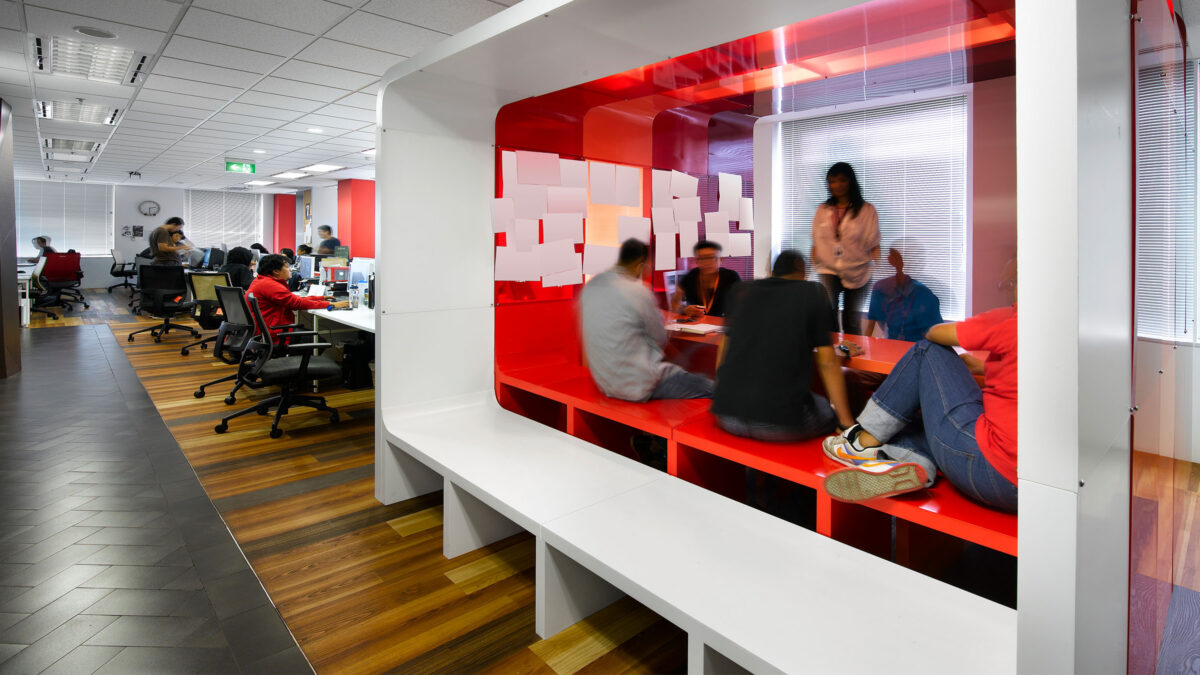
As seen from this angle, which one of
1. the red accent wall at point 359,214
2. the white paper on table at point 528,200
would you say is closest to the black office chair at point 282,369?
the white paper on table at point 528,200

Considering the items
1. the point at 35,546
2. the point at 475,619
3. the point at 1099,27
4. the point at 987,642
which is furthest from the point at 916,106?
the point at 35,546

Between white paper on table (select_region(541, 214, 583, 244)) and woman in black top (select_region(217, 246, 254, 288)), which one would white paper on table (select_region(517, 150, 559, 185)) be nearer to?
white paper on table (select_region(541, 214, 583, 244))

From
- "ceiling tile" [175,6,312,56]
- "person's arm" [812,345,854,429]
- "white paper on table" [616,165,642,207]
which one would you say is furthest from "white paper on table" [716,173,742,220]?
"ceiling tile" [175,6,312,56]

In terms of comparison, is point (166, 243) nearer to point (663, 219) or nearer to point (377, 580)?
point (663, 219)

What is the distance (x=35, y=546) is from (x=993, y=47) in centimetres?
511

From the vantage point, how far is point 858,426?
78.8 inches

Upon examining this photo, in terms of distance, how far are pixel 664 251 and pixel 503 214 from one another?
1.30 metres

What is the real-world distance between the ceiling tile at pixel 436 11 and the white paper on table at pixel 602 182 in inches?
50.6

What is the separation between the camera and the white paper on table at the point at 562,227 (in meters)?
3.31

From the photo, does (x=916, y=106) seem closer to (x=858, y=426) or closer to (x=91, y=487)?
(x=858, y=426)

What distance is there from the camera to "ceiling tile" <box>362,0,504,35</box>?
386 cm

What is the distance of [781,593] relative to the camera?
1.54m

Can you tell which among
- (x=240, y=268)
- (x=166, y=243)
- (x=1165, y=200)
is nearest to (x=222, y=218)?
(x=166, y=243)

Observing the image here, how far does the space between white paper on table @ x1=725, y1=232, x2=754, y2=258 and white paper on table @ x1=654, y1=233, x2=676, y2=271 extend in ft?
2.52
